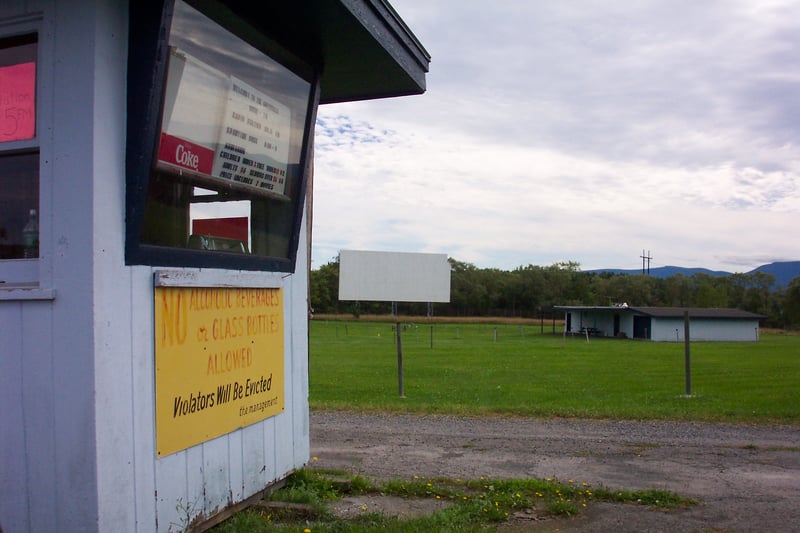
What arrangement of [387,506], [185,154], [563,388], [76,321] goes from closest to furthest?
[76,321], [185,154], [387,506], [563,388]

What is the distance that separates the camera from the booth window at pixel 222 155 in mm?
3898

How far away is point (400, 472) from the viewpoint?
Answer: 6855mm

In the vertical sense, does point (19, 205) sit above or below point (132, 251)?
above

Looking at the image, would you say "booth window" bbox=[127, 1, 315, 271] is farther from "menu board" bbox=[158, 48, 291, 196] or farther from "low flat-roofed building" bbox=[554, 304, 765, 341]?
"low flat-roofed building" bbox=[554, 304, 765, 341]

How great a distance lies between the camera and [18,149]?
11.9ft

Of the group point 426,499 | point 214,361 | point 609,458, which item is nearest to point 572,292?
point 609,458

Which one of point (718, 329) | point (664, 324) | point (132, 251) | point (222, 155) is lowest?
point (718, 329)

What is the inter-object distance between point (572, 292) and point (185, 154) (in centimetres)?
11105

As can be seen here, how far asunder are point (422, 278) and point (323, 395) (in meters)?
37.5

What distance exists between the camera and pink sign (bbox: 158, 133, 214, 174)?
3914 mm

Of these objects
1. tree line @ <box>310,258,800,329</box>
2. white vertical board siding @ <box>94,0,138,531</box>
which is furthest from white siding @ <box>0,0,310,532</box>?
tree line @ <box>310,258,800,329</box>

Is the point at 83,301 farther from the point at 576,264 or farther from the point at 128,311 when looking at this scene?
the point at 576,264

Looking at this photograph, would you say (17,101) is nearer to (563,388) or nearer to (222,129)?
(222,129)

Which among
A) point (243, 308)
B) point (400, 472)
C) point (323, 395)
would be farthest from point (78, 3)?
point (323, 395)
